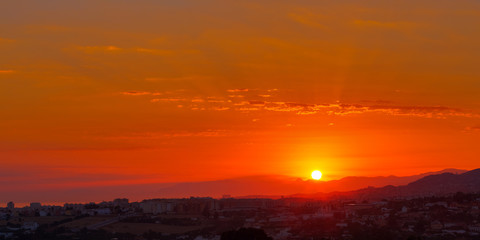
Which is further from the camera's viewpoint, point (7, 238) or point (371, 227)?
point (7, 238)

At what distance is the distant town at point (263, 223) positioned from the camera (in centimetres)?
6956

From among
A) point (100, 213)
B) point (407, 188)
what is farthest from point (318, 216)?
point (407, 188)

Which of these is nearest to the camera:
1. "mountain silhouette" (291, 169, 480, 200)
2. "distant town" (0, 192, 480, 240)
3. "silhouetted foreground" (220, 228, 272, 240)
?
"silhouetted foreground" (220, 228, 272, 240)

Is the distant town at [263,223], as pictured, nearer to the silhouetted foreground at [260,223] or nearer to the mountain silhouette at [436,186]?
the silhouetted foreground at [260,223]

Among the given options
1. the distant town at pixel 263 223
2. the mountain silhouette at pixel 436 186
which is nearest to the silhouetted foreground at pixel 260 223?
the distant town at pixel 263 223

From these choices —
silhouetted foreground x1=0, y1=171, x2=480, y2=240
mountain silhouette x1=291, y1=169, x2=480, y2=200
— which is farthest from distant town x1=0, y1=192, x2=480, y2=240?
mountain silhouette x1=291, y1=169, x2=480, y2=200

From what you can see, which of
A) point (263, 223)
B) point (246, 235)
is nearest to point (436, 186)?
point (263, 223)

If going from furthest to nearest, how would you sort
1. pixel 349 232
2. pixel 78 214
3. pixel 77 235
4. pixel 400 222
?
pixel 78 214 < pixel 77 235 < pixel 400 222 < pixel 349 232

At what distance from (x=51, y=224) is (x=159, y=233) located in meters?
21.6

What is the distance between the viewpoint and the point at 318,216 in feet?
298

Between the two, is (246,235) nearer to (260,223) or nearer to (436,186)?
(260,223)

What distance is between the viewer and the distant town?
6956 centimetres

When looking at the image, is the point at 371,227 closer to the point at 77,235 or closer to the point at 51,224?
the point at 77,235

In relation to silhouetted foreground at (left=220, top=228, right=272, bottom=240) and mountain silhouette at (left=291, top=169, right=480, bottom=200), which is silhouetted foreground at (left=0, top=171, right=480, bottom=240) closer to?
silhouetted foreground at (left=220, top=228, right=272, bottom=240)
